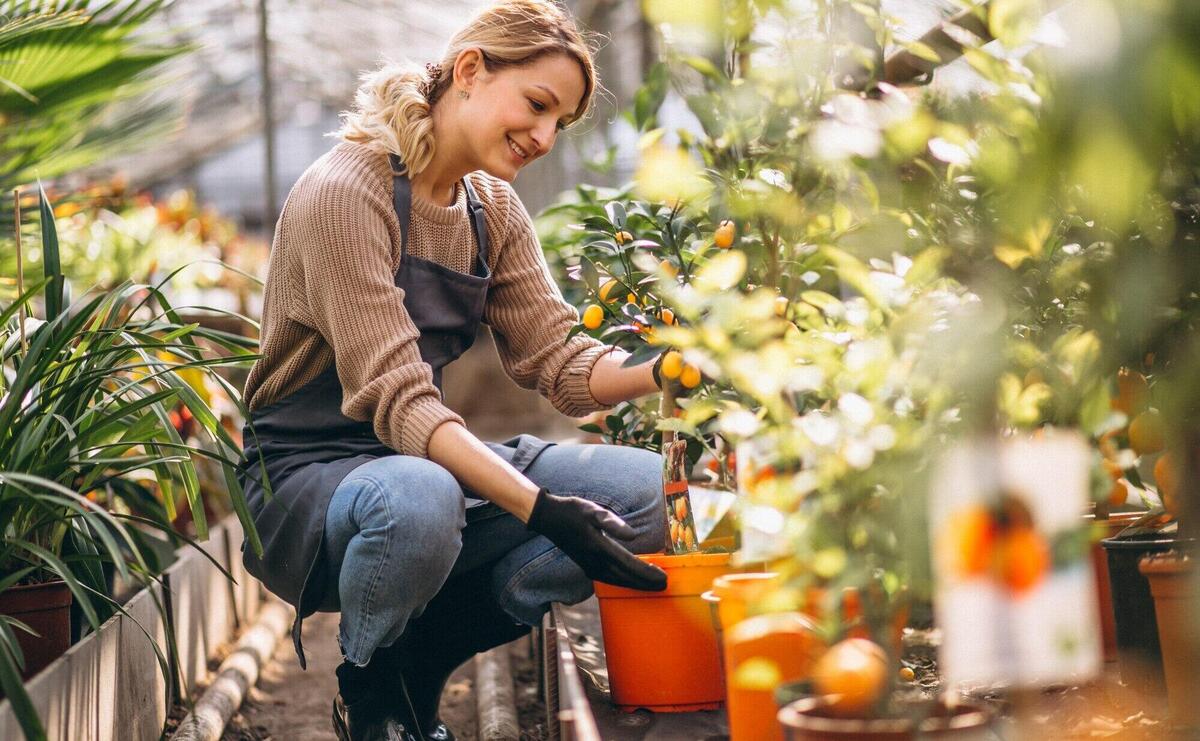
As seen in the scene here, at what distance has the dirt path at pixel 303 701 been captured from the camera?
6.98 ft

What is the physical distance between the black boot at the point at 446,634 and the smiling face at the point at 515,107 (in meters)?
0.62

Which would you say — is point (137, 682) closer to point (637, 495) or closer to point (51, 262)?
point (51, 262)

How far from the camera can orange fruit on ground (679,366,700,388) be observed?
1.47 m

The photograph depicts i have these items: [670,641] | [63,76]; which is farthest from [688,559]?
[63,76]

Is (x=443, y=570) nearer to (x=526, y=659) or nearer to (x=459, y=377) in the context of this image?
(x=526, y=659)

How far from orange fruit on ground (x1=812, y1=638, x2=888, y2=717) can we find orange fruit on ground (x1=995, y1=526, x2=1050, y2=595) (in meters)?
0.13

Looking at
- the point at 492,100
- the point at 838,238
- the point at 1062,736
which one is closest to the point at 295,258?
the point at 492,100

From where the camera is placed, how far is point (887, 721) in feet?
3.06

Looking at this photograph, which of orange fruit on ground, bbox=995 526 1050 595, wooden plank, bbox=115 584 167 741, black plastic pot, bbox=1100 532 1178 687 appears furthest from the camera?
wooden plank, bbox=115 584 167 741

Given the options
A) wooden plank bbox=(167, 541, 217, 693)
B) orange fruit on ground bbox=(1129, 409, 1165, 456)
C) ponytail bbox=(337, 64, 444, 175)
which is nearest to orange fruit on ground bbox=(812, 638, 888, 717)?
orange fruit on ground bbox=(1129, 409, 1165, 456)

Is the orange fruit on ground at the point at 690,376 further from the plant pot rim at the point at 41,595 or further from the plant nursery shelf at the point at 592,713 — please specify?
the plant pot rim at the point at 41,595

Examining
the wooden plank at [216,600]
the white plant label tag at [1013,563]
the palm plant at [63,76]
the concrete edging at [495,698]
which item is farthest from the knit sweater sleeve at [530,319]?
the white plant label tag at [1013,563]

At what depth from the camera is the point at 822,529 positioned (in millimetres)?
965

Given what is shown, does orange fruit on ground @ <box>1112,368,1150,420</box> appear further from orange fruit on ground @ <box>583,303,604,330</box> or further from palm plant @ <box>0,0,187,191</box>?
palm plant @ <box>0,0,187,191</box>
